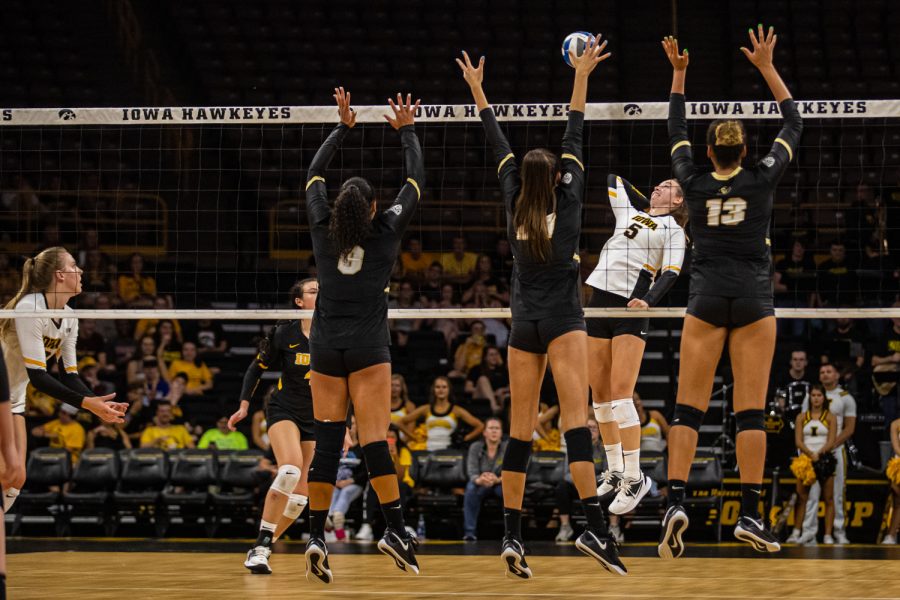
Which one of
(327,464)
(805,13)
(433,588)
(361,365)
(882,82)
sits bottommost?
(433,588)

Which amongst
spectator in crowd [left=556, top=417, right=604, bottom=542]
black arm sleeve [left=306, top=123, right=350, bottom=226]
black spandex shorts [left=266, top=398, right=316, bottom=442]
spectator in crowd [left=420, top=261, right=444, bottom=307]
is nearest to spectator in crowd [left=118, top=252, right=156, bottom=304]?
spectator in crowd [left=420, top=261, right=444, bottom=307]

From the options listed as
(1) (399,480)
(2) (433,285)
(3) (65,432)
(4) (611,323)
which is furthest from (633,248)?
(3) (65,432)

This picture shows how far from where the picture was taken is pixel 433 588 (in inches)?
307

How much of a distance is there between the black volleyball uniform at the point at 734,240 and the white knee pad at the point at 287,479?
3.67 m

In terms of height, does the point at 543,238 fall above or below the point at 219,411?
above

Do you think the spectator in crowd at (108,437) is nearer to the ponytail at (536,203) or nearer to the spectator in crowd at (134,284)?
the spectator in crowd at (134,284)

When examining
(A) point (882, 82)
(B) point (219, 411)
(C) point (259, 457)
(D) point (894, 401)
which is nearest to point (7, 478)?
(C) point (259, 457)

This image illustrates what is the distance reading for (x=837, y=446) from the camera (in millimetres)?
13828

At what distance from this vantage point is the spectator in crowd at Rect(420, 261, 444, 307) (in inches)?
650

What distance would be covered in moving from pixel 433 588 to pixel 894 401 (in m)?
9.24

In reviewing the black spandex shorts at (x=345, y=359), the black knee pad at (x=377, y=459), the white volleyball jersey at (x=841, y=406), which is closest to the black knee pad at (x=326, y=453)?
the black knee pad at (x=377, y=459)

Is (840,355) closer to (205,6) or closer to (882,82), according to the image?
(882,82)

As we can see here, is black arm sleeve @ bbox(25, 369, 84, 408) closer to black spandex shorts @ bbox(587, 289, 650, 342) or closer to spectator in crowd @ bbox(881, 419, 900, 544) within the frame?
black spandex shorts @ bbox(587, 289, 650, 342)

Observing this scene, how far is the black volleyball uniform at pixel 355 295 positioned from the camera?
753 centimetres
